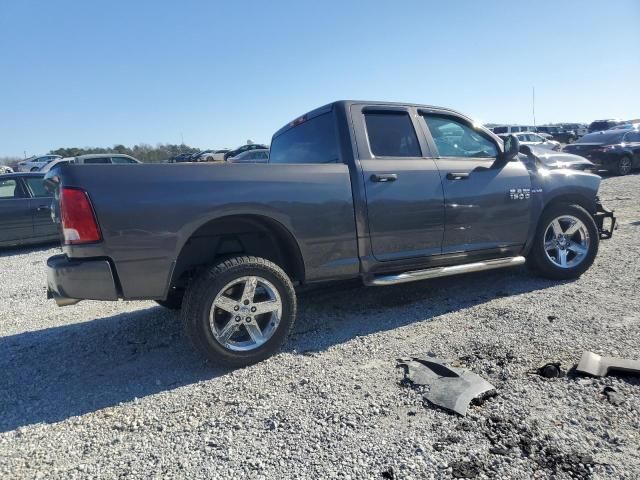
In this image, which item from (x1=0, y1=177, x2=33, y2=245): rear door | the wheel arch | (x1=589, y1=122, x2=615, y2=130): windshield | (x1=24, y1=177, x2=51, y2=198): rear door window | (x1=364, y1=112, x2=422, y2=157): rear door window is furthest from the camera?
(x1=589, y1=122, x2=615, y2=130): windshield

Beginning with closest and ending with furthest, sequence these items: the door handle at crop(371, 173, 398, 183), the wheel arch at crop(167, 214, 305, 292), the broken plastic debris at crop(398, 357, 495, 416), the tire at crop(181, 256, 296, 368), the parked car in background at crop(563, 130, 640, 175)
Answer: the broken plastic debris at crop(398, 357, 495, 416), the tire at crop(181, 256, 296, 368), the wheel arch at crop(167, 214, 305, 292), the door handle at crop(371, 173, 398, 183), the parked car in background at crop(563, 130, 640, 175)

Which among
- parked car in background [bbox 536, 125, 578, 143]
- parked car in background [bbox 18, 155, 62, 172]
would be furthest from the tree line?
parked car in background [bbox 536, 125, 578, 143]

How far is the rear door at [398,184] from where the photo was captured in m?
3.63

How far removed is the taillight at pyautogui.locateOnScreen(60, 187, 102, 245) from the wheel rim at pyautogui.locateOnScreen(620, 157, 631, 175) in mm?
17241

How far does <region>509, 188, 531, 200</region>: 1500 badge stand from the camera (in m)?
4.34

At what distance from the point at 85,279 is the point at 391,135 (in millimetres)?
2729

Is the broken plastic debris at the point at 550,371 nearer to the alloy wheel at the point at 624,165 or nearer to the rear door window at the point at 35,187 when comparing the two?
the rear door window at the point at 35,187

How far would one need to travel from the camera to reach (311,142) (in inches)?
162

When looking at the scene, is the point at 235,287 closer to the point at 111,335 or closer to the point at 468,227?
the point at 111,335

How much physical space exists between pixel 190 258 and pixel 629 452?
293 centimetres

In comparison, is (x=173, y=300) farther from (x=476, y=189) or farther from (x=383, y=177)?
(x=476, y=189)

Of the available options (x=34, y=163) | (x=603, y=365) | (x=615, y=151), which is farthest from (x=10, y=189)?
(x=34, y=163)

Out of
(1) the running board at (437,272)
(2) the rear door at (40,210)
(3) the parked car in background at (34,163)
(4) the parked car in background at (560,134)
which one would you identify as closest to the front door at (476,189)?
(1) the running board at (437,272)

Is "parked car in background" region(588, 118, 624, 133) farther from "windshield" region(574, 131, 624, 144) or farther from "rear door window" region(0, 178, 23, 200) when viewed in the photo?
"rear door window" region(0, 178, 23, 200)
